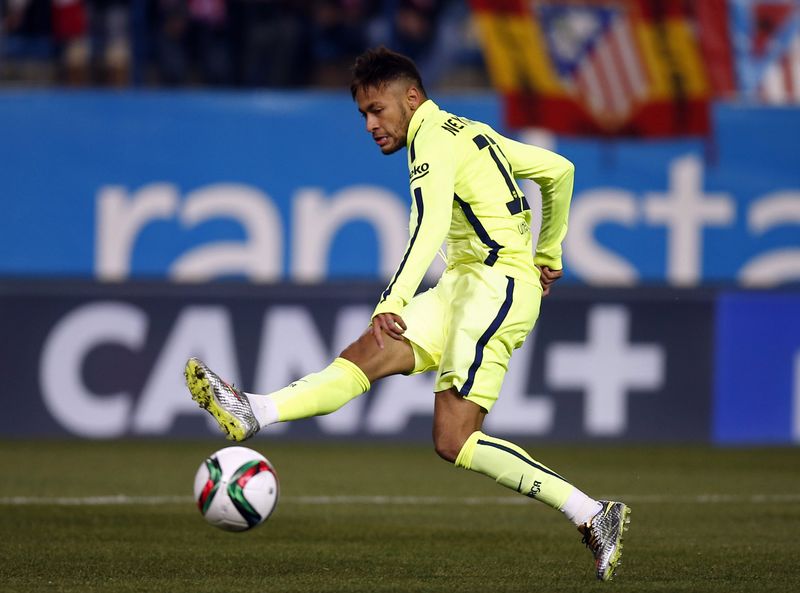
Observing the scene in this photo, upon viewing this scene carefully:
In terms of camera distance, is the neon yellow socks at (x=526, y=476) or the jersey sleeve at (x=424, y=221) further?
the neon yellow socks at (x=526, y=476)

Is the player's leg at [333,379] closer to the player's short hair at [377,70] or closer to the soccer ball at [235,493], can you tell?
the soccer ball at [235,493]

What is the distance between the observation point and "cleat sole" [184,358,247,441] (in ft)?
16.4

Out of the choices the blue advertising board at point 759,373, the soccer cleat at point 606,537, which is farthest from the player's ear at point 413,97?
the blue advertising board at point 759,373

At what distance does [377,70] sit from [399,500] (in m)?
3.08

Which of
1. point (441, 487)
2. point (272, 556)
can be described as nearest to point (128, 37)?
point (441, 487)

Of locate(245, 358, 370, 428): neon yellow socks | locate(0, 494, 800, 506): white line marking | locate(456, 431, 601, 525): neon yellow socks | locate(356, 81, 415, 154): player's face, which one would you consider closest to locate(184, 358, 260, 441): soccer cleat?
locate(245, 358, 370, 428): neon yellow socks

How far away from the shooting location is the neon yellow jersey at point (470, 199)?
5.16m

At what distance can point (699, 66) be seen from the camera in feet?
44.1

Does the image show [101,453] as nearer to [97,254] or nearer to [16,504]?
[16,504]

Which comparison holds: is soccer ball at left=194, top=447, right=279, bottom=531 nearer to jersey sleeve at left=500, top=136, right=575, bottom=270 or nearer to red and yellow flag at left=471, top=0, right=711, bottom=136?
jersey sleeve at left=500, top=136, right=575, bottom=270

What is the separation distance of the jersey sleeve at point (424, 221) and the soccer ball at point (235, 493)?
0.76 m

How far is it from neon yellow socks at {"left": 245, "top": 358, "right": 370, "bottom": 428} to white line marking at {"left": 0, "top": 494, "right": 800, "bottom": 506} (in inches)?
93.8

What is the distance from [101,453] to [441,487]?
8.47 ft

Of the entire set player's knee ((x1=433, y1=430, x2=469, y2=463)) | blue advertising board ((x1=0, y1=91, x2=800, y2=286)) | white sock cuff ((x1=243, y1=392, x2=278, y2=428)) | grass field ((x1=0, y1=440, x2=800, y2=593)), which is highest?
blue advertising board ((x1=0, y1=91, x2=800, y2=286))
